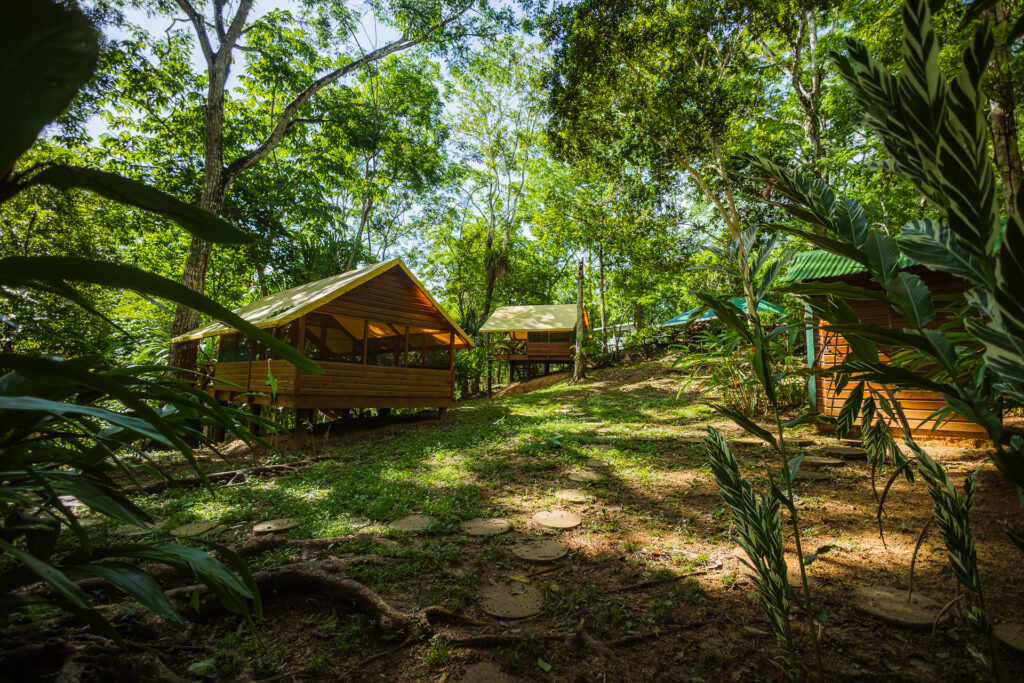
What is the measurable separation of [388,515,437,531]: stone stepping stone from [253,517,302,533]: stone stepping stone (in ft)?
2.80

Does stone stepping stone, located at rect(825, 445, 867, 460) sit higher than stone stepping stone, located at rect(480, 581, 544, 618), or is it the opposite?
stone stepping stone, located at rect(825, 445, 867, 460)

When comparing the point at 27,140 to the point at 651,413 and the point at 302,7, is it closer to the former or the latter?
the point at 651,413

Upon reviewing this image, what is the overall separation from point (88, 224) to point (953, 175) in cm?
1511

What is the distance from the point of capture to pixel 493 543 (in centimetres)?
310

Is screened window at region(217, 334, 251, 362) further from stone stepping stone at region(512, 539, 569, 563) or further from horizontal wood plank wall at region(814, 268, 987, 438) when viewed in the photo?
horizontal wood plank wall at region(814, 268, 987, 438)

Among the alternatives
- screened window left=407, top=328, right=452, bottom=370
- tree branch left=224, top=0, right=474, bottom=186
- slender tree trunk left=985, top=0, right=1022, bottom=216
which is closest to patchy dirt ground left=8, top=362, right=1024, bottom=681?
slender tree trunk left=985, top=0, right=1022, bottom=216

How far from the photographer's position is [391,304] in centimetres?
1023

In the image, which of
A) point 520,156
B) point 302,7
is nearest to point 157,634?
point 302,7

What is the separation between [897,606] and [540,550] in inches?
74.3

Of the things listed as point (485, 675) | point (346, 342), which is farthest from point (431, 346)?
point (485, 675)

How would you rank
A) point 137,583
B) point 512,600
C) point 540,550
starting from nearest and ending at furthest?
point 137,583 < point 512,600 < point 540,550

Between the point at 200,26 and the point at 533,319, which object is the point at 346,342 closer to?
the point at 200,26

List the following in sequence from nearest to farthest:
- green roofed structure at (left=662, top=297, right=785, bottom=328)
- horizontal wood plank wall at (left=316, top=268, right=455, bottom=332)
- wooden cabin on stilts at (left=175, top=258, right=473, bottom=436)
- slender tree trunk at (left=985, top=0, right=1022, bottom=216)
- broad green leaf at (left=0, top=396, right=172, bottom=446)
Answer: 1. broad green leaf at (left=0, top=396, right=172, bottom=446)
2. green roofed structure at (left=662, top=297, right=785, bottom=328)
3. slender tree trunk at (left=985, top=0, right=1022, bottom=216)
4. wooden cabin on stilts at (left=175, top=258, right=473, bottom=436)
5. horizontal wood plank wall at (left=316, top=268, right=455, bottom=332)

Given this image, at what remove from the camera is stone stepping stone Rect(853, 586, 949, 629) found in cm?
196
